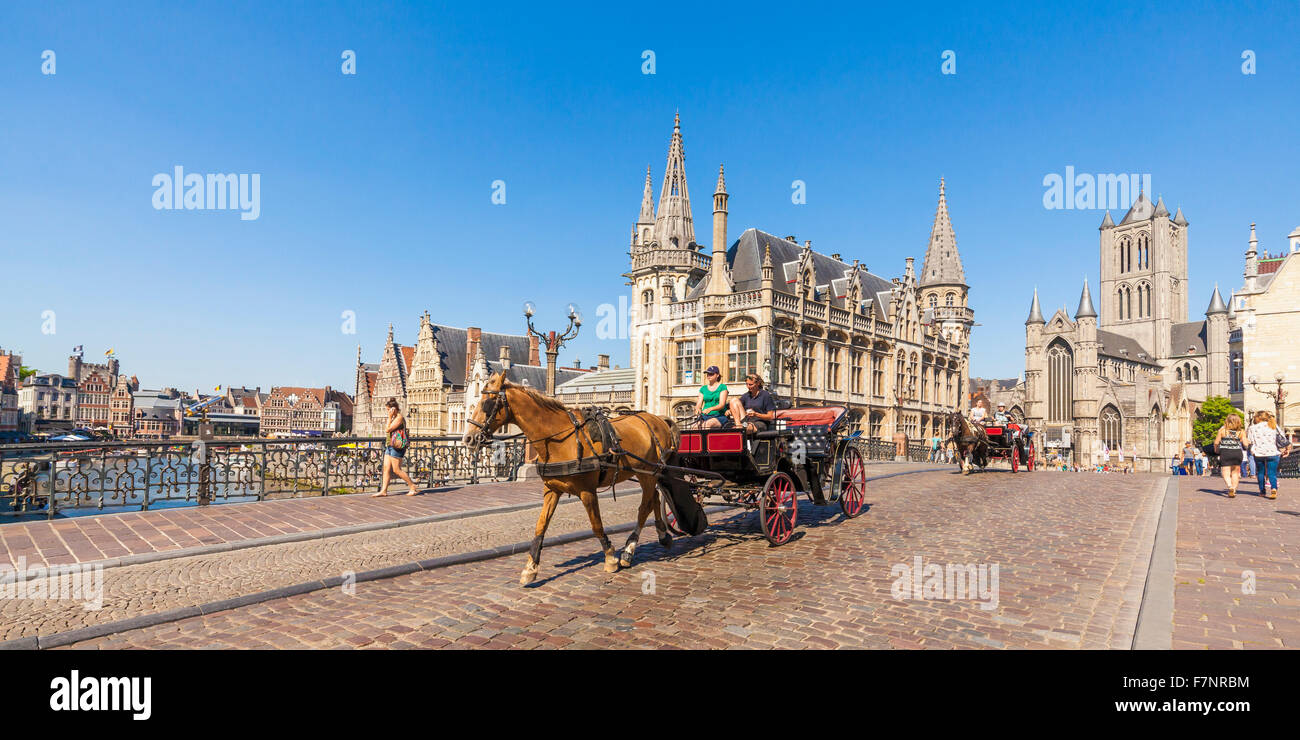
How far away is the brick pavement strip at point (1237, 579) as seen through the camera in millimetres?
4441

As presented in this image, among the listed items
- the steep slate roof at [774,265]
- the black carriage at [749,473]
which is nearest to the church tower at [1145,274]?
the steep slate roof at [774,265]

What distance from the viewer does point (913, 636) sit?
14.8 ft

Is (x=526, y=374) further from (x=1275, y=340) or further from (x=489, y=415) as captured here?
(x=1275, y=340)

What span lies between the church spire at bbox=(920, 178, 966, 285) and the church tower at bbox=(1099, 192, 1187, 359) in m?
52.6

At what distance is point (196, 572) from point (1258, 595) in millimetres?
10131

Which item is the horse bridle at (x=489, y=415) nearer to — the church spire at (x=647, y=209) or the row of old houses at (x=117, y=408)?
the church spire at (x=647, y=209)

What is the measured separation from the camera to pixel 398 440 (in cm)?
1255

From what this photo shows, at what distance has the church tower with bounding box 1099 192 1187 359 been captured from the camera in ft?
308

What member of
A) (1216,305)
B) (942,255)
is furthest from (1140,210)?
(942,255)

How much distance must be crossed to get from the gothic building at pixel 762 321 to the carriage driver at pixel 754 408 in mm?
22449

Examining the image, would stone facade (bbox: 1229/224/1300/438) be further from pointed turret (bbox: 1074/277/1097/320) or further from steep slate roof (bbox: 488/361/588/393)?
steep slate roof (bbox: 488/361/588/393)
